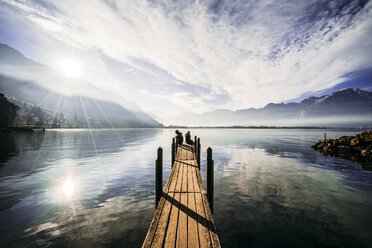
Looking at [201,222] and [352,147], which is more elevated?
[201,222]

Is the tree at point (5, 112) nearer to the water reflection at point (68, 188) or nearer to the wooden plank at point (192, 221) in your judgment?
the water reflection at point (68, 188)

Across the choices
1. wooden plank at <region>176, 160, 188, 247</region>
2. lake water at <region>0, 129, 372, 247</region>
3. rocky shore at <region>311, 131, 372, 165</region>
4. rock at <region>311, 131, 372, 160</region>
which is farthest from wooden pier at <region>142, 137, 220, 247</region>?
rock at <region>311, 131, 372, 160</region>

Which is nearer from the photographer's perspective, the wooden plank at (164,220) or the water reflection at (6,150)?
the wooden plank at (164,220)

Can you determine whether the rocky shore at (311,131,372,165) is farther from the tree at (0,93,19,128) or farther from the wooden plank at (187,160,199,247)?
the tree at (0,93,19,128)

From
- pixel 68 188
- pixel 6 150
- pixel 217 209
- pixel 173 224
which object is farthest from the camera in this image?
pixel 6 150

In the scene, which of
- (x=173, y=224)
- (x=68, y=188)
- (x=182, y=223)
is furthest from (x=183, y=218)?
(x=68, y=188)

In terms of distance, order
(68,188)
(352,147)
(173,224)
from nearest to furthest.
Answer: (173,224) → (68,188) → (352,147)

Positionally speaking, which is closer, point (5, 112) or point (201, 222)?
point (201, 222)

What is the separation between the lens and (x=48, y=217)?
298 inches

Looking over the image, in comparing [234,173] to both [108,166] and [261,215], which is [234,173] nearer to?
[261,215]

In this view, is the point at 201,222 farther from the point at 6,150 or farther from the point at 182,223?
the point at 6,150

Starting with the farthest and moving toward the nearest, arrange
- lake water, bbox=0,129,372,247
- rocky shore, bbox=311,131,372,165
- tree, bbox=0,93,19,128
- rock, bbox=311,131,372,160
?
1. tree, bbox=0,93,19,128
2. rock, bbox=311,131,372,160
3. rocky shore, bbox=311,131,372,165
4. lake water, bbox=0,129,372,247

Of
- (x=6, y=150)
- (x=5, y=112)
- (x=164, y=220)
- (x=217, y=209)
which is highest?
(x=5, y=112)

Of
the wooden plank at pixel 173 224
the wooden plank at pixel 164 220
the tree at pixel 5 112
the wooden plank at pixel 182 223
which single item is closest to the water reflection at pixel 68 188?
the wooden plank at pixel 164 220
